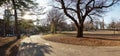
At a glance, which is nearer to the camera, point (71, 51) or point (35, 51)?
point (71, 51)

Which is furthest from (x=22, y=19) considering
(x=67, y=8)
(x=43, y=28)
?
(x=43, y=28)

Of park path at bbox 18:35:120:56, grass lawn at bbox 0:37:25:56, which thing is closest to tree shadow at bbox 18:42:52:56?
park path at bbox 18:35:120:56

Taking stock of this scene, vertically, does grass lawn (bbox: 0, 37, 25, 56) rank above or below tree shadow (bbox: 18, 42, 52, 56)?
below

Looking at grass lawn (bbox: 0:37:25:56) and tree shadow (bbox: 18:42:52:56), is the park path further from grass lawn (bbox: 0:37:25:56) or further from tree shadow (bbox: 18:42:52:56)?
grass lawn (bbox: 0:37:25:56)

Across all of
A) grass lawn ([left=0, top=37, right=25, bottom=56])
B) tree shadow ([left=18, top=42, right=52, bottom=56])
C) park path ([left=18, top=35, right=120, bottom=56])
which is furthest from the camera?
grass lawn ([left=0, top=37, right=25, bottom=56])

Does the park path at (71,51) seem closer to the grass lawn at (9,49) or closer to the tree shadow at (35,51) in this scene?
the tree shadow at (35,51)

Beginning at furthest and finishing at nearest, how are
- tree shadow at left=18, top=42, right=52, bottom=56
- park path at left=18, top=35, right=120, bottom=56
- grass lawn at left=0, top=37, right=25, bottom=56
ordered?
grass lawn at left=0, top=37, right=25, bottom=56, tree shadow at left=18, top=42, right=52, bottom=56, park path at left=18, top=35, right=120, bottom=56

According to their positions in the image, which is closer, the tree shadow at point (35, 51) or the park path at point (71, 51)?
the park path at point (71, 51)

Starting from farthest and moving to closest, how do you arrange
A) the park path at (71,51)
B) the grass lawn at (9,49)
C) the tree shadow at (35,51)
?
the grass lawn at (9,49) < the tree shadow at (35,51) < the park path at (71,51)

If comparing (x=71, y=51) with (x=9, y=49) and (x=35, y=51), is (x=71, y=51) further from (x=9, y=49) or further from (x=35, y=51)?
(x=9, y=49)

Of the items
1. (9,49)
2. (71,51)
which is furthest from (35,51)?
(9,49)

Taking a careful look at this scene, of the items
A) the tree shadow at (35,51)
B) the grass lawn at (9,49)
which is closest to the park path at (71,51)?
the tree shadow at (35,51)

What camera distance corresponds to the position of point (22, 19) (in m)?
58.0

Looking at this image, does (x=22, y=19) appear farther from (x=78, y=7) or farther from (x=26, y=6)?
(x=78, y=7)
